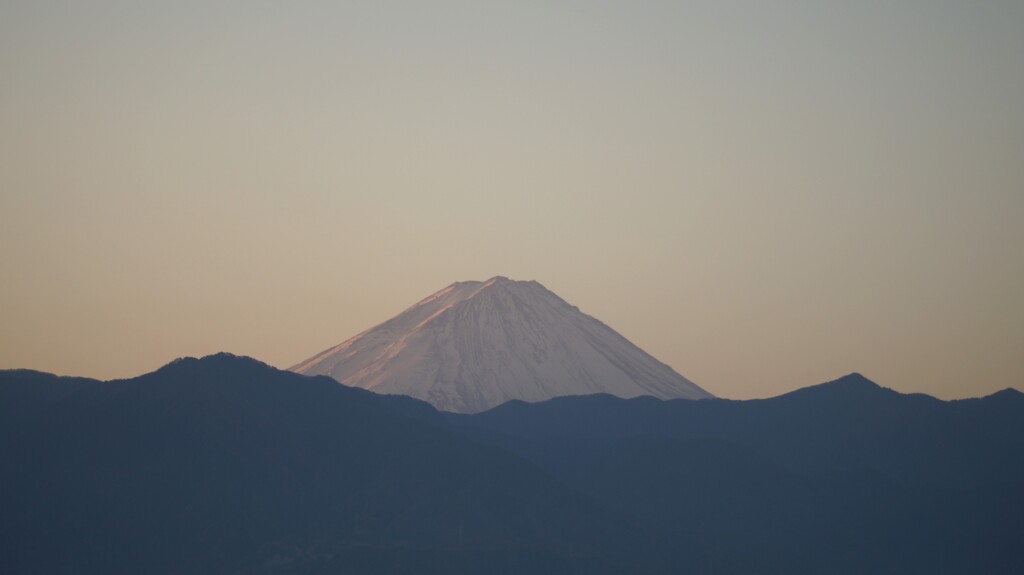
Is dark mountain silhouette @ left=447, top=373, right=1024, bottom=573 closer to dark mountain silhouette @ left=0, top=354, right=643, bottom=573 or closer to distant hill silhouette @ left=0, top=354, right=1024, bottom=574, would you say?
distant hill silhouette @ left=0, top=354, right=1024, bottom=574

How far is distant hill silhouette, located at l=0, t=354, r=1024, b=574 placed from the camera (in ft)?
407

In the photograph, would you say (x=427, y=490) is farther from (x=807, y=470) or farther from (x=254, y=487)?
(x=807, y=470)

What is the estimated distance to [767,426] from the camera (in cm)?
18150

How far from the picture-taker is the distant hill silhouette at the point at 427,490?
124 meters

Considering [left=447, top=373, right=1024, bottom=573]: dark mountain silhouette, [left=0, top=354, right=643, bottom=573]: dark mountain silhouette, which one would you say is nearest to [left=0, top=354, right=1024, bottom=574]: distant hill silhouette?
[left=0, top=354, right=643, bottom=573]: dark mountain silhouette

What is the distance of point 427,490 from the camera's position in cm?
13538

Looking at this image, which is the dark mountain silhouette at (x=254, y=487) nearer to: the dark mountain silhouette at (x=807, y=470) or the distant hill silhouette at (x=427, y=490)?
the distant hill silhouette at (x=427, y=490)

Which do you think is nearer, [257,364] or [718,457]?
[257,364]

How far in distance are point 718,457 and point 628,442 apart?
9787 millimetres

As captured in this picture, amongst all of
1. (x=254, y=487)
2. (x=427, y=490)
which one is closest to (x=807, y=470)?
(x=427, y=490)

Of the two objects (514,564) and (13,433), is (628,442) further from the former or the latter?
(13,433)

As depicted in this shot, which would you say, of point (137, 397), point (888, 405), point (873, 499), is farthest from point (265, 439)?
point (888, 405)

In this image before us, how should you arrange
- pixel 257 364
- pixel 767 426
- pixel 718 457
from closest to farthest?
pixel 257 364, pixel 718 457, pixel 767 426

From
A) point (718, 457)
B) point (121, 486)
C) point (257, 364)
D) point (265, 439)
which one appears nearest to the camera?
point (121, 486)
